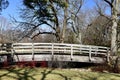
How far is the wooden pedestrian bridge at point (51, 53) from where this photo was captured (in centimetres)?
2511

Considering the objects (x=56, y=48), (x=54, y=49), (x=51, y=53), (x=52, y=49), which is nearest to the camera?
(x=52, y=49)

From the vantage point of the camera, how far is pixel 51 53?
2631 cm

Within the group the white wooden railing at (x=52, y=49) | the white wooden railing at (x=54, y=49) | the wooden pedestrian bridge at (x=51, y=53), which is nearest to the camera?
the wooden pedestrian bridge at (x=51, y=53)

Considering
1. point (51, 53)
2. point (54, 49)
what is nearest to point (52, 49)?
point (51, 53)

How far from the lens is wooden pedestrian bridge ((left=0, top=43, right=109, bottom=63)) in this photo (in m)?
25.1

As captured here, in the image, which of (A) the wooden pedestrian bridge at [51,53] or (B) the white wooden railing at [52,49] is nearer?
(A) the wooden pedestrian bridge at [51,53]

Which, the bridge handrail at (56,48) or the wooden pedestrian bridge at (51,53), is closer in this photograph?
the wooden pedestrian bridge at (51,53)

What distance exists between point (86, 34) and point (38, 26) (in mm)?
17821

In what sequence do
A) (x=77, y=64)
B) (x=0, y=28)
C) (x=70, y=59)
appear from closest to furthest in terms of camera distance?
(x=70, y=59) < (x=77, y=64) < (x=0, y=28)

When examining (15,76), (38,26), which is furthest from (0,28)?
(15,76)

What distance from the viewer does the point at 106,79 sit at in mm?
14789

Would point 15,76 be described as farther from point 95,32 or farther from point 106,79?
point 95,32

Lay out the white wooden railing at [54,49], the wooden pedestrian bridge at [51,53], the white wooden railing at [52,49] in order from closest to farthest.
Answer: the wooden pedestrian bridge at [51,53] < the white wooden railing at [52,49] < the white wooden railing at [54,49]

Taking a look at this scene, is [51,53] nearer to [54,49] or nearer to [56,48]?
[54,49]
